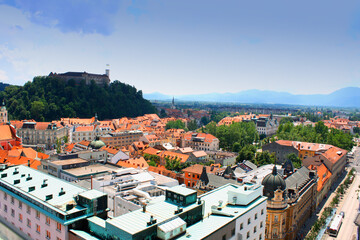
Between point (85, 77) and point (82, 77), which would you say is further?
point (85, 77)

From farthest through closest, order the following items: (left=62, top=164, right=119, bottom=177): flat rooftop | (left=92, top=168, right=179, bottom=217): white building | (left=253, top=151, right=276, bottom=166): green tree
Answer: (left=253, top=151, right=276, bottom=166): green tree, (left=62, top=164, right=119, bottom=177): flat rooftop, (left=92, top=168, right=179, bottom=217): white building

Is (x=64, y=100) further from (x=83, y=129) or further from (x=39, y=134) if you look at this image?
(x=39, y=134)

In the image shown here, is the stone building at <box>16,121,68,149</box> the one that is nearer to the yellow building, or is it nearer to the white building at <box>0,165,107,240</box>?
the white building at <box>0,165,107,240</box>

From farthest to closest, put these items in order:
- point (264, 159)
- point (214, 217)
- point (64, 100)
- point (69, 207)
Answer: point (64, 100), point (264, 159), point (214, 217), point (69, 207)

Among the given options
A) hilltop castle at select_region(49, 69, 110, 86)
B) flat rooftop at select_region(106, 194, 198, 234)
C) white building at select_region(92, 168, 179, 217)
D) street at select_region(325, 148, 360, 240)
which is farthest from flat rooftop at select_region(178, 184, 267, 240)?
hilltop castle at select_region(49, 69, 110, 86)

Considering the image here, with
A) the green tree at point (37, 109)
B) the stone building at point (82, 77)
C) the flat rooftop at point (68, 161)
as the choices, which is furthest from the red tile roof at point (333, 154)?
the stone building at point (82, 77)

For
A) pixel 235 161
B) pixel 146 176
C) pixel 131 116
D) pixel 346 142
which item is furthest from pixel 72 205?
pixel 131 116

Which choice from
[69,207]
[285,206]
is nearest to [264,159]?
[285,206]

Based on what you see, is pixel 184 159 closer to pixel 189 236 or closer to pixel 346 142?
pixel 189 236

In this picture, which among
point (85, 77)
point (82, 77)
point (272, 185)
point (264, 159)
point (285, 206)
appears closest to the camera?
point (272, 185)
